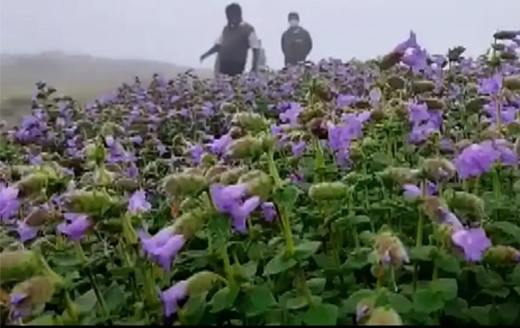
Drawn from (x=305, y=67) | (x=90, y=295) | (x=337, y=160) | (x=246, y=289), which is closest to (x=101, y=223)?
(x=90, y=295)

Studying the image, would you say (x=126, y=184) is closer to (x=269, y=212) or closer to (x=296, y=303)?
(x=269, y=212)

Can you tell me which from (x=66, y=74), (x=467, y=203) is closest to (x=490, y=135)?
(x=467, y=203)

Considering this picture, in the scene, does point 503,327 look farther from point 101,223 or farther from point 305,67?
point 305,67

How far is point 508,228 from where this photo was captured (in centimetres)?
100

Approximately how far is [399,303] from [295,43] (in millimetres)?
4571

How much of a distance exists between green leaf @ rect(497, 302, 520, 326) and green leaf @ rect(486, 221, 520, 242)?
0.10 meters

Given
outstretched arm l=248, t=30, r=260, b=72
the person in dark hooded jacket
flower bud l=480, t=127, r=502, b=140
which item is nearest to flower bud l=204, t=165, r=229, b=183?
flower bud l=480, t=127, r=502, b=140

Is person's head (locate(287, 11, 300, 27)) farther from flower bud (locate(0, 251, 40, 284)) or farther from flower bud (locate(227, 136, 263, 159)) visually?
flower bud (locate(0, 251, 40, 284))

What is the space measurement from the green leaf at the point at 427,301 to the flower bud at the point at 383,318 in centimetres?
17

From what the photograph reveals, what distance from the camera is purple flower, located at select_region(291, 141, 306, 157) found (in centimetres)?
130

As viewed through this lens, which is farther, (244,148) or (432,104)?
(432,104)

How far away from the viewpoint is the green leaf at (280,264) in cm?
87

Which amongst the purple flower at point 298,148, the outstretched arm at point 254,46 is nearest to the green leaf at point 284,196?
the purple flower at point 298,148

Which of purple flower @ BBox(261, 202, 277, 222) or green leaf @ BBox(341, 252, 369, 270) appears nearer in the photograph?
green leaf @ BBox(341, 252, 369, 270)
